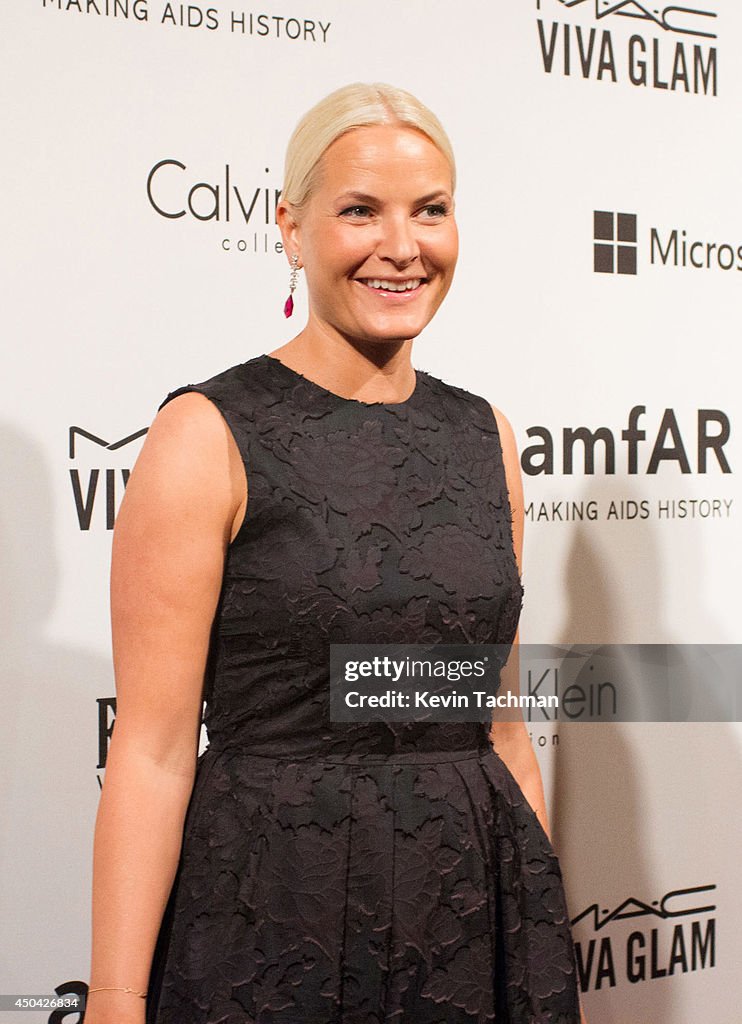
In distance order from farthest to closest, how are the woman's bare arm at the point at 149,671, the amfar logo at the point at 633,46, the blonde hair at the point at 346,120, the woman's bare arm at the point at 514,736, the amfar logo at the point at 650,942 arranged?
1. the amfar logo at the point at 650,942
2. the amfar logo at the point at 633,46
3. the woman's bare arm at the point at 514,736
4. the blonde hair at the point at 346,120
5. the woman's bare arm at the point at 149,671

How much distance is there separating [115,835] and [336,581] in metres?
A: 0.29

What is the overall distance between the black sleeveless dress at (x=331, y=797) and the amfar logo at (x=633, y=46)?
1.06 meters

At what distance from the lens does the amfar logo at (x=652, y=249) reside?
1.94 metres

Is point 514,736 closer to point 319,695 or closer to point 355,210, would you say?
point 319,695

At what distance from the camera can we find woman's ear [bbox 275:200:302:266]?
3.84 ft

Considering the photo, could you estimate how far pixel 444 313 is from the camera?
183 centimetres

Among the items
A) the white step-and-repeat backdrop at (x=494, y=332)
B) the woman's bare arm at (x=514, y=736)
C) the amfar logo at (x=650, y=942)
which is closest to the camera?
the woman's bare arm at (x=514, y=736)

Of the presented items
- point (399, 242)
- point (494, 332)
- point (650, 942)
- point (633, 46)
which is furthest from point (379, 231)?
point (650, 942)

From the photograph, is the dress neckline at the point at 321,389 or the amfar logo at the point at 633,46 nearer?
the dress neckline at the point at 321,389

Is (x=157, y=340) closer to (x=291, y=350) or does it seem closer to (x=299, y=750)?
(x=291, y=350)

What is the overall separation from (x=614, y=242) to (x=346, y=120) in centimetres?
94

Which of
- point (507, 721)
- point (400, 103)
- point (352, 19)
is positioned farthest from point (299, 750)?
point (352, 19)
